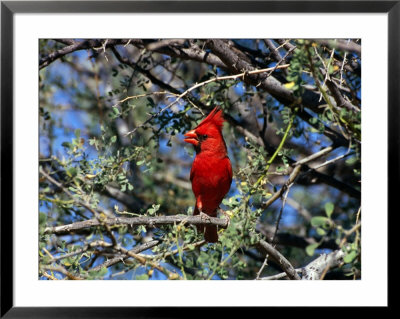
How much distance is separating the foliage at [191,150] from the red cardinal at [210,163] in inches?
1.5

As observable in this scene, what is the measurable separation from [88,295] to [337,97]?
3.59ft

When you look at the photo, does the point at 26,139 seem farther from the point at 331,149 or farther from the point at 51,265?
the point at 331,149

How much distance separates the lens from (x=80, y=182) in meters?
2.17

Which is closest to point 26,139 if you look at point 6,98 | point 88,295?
point 6,98

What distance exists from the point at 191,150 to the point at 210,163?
95mm

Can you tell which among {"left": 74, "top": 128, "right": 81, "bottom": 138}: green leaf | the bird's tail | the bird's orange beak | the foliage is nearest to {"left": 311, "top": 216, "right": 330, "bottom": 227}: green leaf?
the foliage

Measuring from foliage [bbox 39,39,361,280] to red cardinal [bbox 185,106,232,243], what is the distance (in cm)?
4

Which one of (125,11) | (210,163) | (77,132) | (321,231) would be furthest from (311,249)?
(125,11)

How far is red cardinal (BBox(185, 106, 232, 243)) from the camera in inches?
90.4

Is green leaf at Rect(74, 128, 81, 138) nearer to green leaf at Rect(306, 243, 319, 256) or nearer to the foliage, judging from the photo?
the foliage

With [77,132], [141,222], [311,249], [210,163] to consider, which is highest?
[77,132]

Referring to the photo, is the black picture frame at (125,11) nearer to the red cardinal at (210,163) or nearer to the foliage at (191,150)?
the foliage at (191,150)

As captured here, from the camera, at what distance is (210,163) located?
2.34 m

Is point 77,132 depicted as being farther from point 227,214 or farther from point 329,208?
point 329,208
